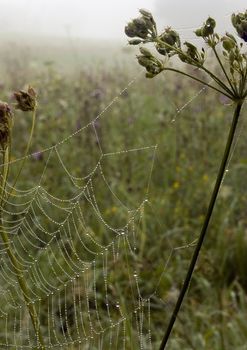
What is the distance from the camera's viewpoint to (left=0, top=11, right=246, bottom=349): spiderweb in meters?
2.80

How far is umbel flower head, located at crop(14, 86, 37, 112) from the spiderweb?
3.55 ft

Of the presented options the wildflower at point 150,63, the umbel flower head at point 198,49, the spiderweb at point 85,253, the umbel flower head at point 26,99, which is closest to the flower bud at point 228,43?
the umbel flower head at point 198,49

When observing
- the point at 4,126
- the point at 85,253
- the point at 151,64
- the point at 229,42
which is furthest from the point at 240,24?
the point at 85,253

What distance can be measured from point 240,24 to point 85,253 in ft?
8.84

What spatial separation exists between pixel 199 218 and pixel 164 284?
2.21ft

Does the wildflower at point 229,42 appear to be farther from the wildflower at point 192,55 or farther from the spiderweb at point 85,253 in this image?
the spiderweb at point 85,253

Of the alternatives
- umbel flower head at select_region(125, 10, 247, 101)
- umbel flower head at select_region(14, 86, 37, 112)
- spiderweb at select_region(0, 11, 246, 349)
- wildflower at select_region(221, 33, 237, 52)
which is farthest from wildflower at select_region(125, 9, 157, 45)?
spiderweb at select_region(0, 11, 246, 349)

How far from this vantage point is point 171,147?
16.2 feet

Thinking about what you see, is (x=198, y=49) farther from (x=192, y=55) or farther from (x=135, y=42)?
(x=135, y=42)

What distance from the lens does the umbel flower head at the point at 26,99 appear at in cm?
130

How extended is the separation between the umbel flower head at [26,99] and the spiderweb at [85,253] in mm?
1081

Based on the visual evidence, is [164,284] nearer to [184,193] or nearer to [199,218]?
[199,218]

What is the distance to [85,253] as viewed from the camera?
361 cm

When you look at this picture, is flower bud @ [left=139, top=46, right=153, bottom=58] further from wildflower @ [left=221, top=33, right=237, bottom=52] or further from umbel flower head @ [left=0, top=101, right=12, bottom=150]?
umbel flower head @ [left=0, top=101, right=12, bottom=150]
